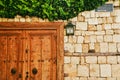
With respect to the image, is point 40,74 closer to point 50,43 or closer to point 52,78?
A: point 52,78

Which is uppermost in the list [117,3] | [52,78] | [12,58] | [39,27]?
[117,3]

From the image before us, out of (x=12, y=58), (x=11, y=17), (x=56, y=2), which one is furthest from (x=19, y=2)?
(x=12, y=58)

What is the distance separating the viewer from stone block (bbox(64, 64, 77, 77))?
31.7 feet

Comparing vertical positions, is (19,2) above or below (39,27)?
above

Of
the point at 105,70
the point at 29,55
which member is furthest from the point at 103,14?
the point at 29,55

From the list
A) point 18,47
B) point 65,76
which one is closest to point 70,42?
point 65,76

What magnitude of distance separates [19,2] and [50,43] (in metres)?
1.64

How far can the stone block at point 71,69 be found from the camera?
31.7 feet

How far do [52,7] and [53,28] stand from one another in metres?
0.67

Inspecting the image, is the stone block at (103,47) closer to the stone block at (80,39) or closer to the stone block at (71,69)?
the stone block at (80,39)

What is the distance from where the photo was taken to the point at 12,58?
987 centimetres

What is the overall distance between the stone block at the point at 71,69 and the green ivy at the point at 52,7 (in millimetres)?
1525

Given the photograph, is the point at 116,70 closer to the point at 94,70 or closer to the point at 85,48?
the point at 94,70

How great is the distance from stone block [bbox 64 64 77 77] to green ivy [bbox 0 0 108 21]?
1.53 metres
